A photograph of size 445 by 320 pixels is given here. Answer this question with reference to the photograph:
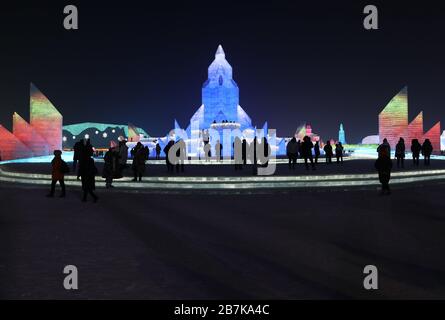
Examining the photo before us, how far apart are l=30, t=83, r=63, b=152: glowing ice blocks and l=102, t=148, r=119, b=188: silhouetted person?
119 ft

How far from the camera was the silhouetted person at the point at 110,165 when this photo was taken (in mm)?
13225

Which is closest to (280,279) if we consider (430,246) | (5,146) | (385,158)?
(430,246)

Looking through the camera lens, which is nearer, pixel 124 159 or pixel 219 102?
pixel 124 159

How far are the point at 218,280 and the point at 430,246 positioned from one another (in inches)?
138

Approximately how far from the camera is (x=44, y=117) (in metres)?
48.2

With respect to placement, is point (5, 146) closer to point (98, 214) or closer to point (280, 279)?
point (98, 214)

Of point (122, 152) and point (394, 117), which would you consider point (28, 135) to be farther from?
point (394, 117)

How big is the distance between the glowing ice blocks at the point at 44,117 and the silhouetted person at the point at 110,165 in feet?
119

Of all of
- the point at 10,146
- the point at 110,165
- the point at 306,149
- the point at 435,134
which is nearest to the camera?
the point at 110,165

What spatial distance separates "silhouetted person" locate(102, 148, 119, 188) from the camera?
1323 cm

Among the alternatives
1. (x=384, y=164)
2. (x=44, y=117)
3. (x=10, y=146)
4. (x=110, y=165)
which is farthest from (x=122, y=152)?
(x=44, y=117)

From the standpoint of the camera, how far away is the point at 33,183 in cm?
1684

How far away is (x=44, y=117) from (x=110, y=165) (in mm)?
38194

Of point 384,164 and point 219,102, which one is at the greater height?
point 219,102
